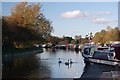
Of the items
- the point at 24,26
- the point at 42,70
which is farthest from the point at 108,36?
the point at 42,70

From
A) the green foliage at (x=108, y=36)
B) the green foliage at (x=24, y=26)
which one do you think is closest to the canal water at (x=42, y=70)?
the green foliage at (x=24, y=26)

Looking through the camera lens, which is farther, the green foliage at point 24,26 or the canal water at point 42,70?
the green foliage at point 24,26

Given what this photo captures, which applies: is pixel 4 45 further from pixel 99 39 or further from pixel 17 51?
pixel 99 39

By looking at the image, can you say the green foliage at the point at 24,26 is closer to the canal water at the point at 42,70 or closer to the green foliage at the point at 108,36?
the canal water at the point at 42,70

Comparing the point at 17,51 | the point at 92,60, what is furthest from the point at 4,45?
the point at 92,60

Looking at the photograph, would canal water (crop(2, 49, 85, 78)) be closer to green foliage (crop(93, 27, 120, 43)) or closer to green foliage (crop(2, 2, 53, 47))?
green foliage (crop(2, 2, 53, 47))

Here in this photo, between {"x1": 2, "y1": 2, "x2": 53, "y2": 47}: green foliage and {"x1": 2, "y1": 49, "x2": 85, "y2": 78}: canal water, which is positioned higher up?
{"x1": 2, "y1": 2, "x2": 53, "y2": 47}: green foliage

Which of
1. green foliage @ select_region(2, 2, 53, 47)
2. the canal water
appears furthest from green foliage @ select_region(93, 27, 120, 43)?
the canal water

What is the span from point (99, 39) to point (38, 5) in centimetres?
3388

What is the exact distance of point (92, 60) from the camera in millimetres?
30750

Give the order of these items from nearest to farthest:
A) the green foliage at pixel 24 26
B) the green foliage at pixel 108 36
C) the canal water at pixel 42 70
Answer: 1. the canal water at pixel 42 70
2. the green foliage at pixel 24 26
3. the green foliage at pixel 108 36

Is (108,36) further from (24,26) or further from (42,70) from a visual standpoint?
(42,70)

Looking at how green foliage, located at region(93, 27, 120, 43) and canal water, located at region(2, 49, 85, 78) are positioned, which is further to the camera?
green foliage, located at region(93, 27, 120, 43)

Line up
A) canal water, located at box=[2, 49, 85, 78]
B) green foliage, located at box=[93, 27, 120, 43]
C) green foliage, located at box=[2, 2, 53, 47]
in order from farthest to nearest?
green foliage, located at box=[93, 27, 120, 43]
green foliage, located at box=[2, 2, 53, 47]
canal water, located at box=[2, 49, 85, 78]
